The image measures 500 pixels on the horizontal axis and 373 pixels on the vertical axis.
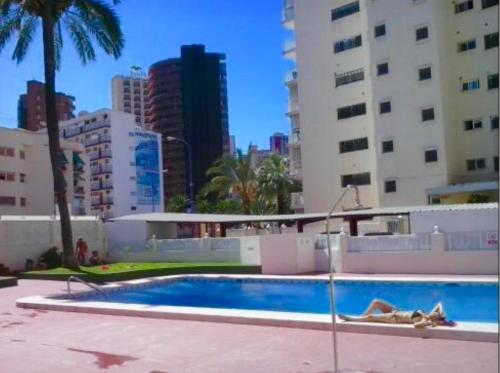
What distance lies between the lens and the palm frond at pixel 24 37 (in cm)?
2652

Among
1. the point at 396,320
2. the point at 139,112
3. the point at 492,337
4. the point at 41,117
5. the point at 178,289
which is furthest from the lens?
the point at 139,112

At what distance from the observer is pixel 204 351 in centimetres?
967

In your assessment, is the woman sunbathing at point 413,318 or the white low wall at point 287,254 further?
the white low wall at point 287,254

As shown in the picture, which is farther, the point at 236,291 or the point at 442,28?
the point at 442,28

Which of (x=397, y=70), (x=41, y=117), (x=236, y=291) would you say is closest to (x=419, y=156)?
(x=397, y=70)

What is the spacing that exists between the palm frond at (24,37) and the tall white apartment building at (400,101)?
2509cm

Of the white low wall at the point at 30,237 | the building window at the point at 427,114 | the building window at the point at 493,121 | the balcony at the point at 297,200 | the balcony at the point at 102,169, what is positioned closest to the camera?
the white low wall at the point at 30,237

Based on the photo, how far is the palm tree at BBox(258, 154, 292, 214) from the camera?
51000 mm

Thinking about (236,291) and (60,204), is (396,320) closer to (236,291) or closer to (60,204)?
(236,291)

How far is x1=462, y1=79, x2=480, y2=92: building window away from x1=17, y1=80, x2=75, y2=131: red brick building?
123415mm

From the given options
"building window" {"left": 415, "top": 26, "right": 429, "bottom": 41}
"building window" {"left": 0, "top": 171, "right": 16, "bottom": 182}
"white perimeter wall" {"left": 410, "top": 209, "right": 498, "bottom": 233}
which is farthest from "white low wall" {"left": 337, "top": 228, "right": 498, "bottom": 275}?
"building window" {"left": 0, "top": 171, "right": 16, "bottom": 182}

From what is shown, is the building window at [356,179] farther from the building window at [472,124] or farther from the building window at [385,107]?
the building window at [472,124]

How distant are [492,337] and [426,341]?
1.05 m

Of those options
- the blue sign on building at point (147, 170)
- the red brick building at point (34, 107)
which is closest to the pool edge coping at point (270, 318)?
the blue sign on building at point (147, 170)
